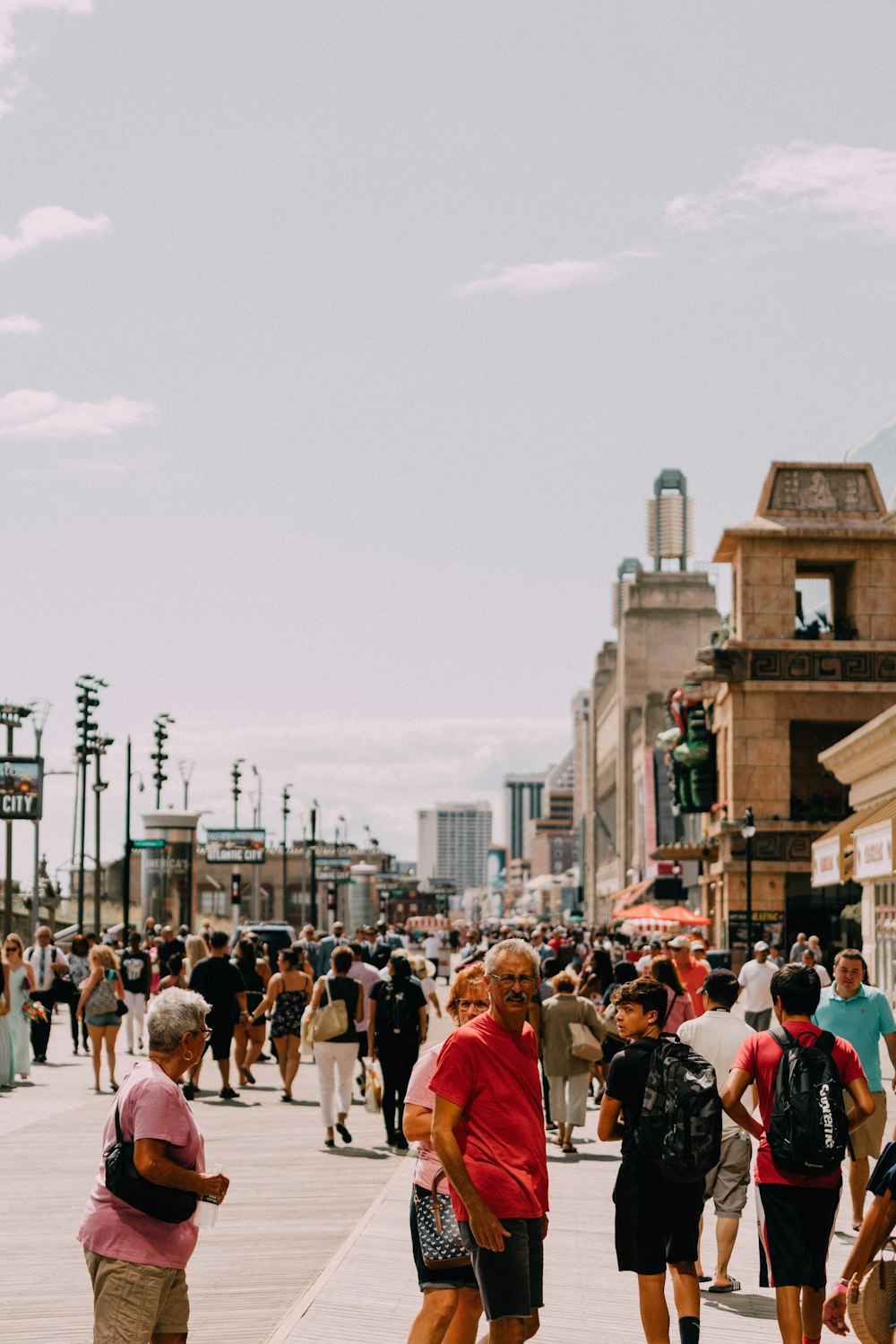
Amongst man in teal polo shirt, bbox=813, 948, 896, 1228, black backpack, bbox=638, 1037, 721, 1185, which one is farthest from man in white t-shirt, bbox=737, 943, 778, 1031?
black backpack, bbox=638, 1037, 721, 1185

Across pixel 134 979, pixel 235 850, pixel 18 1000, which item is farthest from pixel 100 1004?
pixel 235 850

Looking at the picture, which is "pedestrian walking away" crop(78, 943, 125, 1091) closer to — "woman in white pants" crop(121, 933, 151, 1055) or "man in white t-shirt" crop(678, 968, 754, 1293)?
"woman in white pants" crop(121, 933, 151, 1055)

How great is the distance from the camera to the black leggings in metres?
15.9

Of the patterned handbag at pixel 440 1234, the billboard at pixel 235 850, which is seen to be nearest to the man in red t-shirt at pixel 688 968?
the patterned handbag at pixel 440 1234

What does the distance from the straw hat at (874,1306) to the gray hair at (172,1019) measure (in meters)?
2.24

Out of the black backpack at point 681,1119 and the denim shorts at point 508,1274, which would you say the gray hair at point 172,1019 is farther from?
the black backpack at point 681,1119

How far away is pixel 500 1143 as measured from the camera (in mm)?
6449

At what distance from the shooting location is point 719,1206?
10328 mm

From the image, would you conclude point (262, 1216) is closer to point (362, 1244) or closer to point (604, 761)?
Answer: point (362, 1244)

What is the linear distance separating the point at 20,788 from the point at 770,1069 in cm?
3843

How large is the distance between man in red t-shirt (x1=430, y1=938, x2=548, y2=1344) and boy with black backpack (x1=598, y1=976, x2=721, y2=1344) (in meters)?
1.01

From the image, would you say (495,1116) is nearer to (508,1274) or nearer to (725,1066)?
(508,1274)

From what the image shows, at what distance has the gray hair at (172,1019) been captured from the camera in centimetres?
607

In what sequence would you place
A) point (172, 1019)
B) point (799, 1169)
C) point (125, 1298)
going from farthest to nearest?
point (799, 1169) → point (172, 1019) → point (125, 1298)
